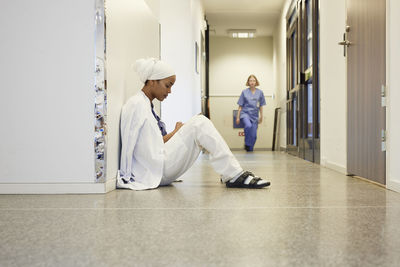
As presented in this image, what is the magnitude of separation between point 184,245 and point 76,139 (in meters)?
1.35

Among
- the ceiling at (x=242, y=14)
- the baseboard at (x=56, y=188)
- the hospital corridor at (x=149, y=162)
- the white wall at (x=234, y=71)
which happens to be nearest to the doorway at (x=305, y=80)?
the hospital corridor at (x=149, y=162)

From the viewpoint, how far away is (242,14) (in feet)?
31.6

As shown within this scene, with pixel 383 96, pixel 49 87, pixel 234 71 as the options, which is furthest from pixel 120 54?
pixel 234 71

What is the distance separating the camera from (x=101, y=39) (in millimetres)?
2375

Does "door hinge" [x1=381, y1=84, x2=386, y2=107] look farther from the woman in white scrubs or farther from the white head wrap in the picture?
the white head wrap

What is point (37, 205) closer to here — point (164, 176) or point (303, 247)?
point (164, 176)

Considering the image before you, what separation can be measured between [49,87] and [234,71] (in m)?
9.46

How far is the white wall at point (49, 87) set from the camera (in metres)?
2.38

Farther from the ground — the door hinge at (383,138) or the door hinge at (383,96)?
the door hinge at (383,96)

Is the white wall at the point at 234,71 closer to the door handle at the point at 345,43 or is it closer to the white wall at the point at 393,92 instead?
the door handle at the point at 345,43

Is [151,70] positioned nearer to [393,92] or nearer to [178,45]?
[393,92]

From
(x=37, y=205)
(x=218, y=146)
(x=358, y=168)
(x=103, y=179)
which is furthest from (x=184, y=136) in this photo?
(x=358, y=168)

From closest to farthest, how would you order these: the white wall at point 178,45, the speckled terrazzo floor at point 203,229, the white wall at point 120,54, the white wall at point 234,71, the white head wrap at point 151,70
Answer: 1. the speckled terrazzo floor at point 203,229
2. the white wall at point 120,54
3. the white head wrap at point 151,70
4. the white wall at point 178,45
5. the white wall at point 234,71

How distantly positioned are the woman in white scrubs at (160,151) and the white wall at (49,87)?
1.00 feet
